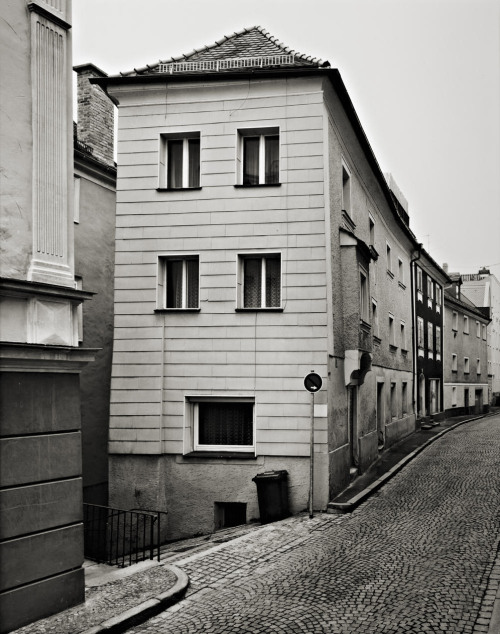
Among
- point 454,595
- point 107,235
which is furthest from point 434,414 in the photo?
point 454,595

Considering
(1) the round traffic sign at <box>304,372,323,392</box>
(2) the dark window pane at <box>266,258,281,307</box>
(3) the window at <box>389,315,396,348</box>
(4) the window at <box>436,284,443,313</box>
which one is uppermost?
(4) the window at <box>436,284,443,313</box>

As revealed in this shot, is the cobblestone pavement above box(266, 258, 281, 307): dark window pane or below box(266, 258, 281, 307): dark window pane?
below

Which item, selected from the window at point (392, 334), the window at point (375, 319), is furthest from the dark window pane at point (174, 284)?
the window at point (392, 334)

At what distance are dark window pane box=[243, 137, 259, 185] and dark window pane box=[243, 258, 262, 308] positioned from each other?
178 cm

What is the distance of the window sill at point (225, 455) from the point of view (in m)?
13.9

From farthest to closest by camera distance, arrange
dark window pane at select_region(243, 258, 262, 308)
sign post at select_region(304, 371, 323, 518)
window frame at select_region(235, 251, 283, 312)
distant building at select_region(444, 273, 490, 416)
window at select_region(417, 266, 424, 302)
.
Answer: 1. distant building at select_region(444, 273, 490, 416)
2. window at select_region(417, 266, 424, 302)
3. dark window pane at select_region(243, 258, 262, 308)
4. window frame at select_region(235, 251, 283, 312)
5. sign post at select_region(304, 371, 323, 518)

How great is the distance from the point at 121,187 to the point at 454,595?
35.5 ft

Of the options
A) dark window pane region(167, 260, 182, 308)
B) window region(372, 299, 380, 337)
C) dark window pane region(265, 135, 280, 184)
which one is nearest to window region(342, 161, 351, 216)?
dark window pane region(265, 135, 280, 184)

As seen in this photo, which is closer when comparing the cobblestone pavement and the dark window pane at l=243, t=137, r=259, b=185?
the cobblestone pavement

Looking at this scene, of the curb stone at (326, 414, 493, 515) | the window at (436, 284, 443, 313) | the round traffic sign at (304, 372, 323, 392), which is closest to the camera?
the round traffic sign at (304, 372, 323, 392)

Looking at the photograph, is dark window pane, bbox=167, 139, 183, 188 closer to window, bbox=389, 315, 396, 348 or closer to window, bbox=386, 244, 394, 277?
window, bbox=386, 244, 394, 277

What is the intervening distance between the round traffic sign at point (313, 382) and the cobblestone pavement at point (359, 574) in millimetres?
2488

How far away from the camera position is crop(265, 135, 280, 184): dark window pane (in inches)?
579

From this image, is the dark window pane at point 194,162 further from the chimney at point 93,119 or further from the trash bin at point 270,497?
the trash bin at point 270,497
